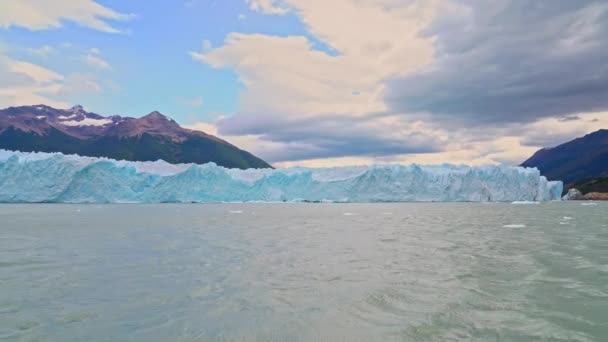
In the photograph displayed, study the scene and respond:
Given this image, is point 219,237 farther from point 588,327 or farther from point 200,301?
point 588,327

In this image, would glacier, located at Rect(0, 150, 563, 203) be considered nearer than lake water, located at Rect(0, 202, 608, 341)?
No

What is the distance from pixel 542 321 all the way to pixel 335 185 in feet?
171

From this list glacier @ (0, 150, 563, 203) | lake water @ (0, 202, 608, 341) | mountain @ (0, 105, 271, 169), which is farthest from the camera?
mountain @ (0, 105, 271, 169)

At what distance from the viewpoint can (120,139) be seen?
534 feet

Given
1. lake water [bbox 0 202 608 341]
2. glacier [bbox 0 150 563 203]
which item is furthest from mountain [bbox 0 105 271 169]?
lake water [bbox 0 202 608 341]

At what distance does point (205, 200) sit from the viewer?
56781 millimetres

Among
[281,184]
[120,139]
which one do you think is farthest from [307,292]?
[120,139]

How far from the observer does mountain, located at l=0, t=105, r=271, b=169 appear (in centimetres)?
14312

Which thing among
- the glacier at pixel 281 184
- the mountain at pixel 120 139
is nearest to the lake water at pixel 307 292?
the glacier at pixel 281 184

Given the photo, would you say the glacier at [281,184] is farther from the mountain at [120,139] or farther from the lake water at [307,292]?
the mountain at [120,139]

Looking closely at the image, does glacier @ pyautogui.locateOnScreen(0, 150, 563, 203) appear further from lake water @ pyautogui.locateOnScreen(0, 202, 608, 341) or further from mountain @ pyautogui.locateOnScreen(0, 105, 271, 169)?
mountain @ pyautogui.locateOnScreen(0, 105, 271, 169)

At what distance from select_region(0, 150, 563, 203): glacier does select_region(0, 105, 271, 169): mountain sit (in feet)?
319

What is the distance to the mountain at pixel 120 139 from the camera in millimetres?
143125

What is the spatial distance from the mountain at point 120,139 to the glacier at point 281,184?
97.1 metres
